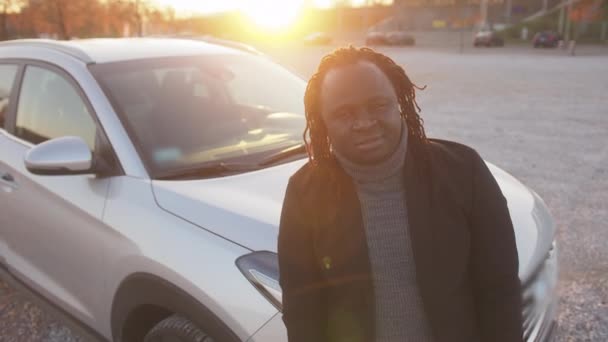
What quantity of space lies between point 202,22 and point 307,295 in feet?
Answer: 291

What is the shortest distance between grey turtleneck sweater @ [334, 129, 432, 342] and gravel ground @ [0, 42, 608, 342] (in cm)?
205

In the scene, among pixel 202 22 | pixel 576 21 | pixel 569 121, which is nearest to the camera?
pixel 569 121

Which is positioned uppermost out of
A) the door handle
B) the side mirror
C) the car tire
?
the side mirror

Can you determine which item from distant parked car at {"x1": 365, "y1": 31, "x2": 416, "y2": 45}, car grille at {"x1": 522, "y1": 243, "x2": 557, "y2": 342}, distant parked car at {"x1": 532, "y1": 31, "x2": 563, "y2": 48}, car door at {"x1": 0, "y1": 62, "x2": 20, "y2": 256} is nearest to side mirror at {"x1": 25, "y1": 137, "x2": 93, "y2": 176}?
car door at {"x1": 0, "y1": 62, "x2": 20, "y2": 256}

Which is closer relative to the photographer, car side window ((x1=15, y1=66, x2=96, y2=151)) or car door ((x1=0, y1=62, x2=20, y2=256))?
car side window ((x1=15, y1=66, x2=96, y2=151))

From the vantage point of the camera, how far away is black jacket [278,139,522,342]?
54.7 inches

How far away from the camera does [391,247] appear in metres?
1.42

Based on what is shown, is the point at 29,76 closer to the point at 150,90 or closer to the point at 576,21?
the point at 150,90

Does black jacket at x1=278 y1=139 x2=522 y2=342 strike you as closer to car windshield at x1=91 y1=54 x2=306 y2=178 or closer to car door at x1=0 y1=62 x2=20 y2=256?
car windshield at x1=91 y1=54 x2=306 y2=178

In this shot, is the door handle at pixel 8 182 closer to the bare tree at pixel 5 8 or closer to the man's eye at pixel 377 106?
the man's eye at pixel 377 106

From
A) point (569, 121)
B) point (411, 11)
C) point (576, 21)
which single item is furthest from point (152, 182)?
point (411, 11)

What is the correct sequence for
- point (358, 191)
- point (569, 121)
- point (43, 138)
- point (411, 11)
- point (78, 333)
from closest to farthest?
1. point (358, 191)
2. point (78, 333)
3. point (43, 138)
4. point (569, 121)
5. point (411, 11)

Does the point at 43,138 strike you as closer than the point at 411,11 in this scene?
Yes

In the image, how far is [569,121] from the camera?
9.72 metres
